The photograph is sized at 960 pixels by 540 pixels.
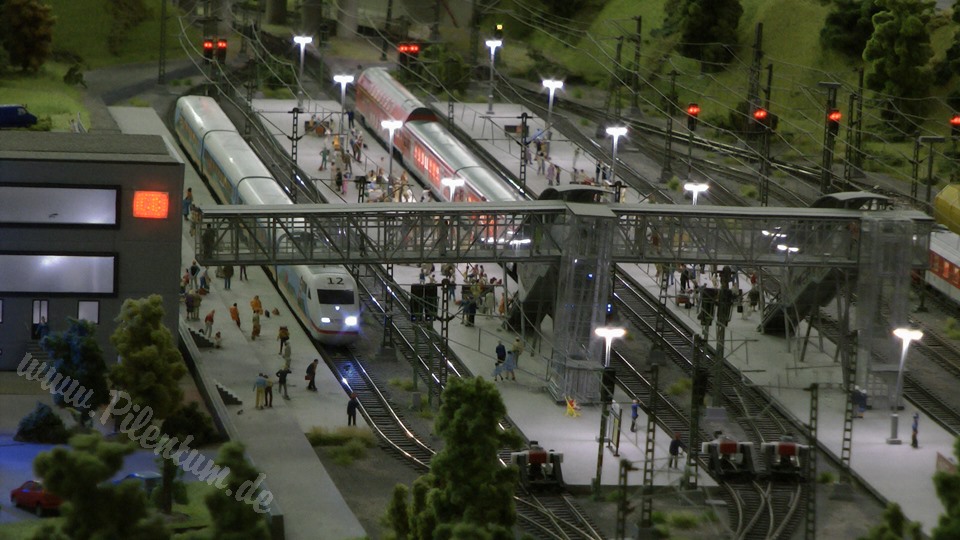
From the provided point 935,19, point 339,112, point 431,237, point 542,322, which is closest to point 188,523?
point 431,237

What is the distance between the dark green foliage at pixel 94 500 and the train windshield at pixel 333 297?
31807 millimetres

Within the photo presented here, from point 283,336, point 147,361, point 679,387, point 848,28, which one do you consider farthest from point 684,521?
point 848,28

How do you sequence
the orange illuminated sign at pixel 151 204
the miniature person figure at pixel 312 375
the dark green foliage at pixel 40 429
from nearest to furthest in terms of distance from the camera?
the dark green foliage at pixel 40 429 < the orange illuminated sign at pixel 151 204 < the miniature person figure at pixel 312 375

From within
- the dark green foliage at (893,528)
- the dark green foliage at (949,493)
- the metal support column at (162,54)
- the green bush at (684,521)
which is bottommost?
the green bush at (684,521)

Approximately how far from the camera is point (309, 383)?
67.2 metres

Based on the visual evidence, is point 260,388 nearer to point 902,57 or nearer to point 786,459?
point 786,459

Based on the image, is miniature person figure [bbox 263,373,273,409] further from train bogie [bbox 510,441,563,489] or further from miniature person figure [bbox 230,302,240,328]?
train bogie [bbox 510,441,563,489]

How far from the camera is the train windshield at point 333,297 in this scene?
70750 millimetres

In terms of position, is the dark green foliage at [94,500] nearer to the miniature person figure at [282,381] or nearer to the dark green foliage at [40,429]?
the dark green foliage at [40,429]

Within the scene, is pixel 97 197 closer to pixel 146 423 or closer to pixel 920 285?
pixel 146 423

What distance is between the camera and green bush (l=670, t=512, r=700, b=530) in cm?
5612

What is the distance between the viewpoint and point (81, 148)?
214 feet

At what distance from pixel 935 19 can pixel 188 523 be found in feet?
213

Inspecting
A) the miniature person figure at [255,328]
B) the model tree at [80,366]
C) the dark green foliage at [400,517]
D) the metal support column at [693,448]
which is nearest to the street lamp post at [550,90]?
the miniature person figure at [255,328]
